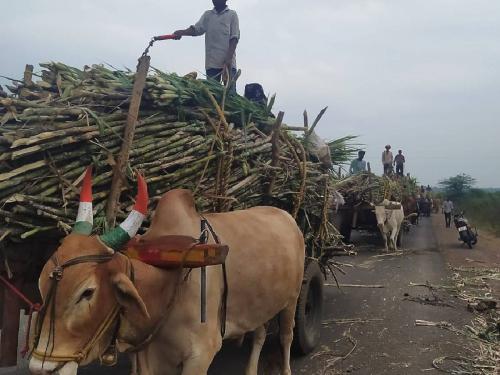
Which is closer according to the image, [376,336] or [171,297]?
[171,297]

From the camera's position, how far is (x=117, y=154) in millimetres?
3180

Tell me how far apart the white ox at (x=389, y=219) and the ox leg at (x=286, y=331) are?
28.6ft

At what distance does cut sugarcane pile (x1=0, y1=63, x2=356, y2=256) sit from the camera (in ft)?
9.36

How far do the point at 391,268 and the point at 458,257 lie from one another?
2907 millimetres

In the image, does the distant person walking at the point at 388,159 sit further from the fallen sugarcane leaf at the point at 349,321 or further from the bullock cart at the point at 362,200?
the fallen sugarcane leaf at the point at 349,321

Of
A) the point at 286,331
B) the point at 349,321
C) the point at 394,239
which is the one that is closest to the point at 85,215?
the point at 286,331

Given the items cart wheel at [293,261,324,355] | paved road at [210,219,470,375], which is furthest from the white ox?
cart wheel at [293,261,324,355]

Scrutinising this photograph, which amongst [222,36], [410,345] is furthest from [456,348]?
[222,36]

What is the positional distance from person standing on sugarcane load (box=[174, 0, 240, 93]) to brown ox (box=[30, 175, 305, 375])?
2271 millimetres

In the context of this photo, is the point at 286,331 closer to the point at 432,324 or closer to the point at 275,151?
the point at 275,151

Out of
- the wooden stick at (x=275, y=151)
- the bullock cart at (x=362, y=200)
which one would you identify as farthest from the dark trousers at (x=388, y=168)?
the wooden stick at (x=275, y=151)

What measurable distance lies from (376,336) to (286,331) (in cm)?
173

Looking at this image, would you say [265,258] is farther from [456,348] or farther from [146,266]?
[456,348]

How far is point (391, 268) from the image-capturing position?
390 inches
